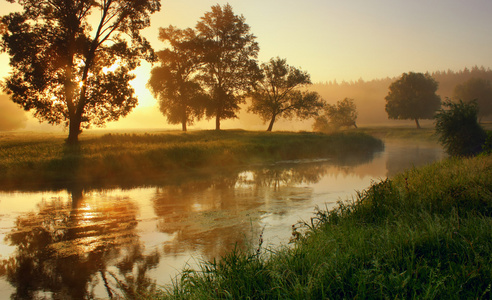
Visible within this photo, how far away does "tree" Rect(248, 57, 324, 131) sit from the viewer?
1966 inches

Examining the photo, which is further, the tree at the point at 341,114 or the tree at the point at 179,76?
the tree at the point at 341,114

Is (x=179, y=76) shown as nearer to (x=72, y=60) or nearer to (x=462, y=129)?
(x=72, y=60)

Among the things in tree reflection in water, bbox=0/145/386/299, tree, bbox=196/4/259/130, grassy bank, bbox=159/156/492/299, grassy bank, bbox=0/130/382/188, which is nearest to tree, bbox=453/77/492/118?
tree, bbox=196/4/259/130

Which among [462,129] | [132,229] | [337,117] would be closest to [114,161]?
[132,229]

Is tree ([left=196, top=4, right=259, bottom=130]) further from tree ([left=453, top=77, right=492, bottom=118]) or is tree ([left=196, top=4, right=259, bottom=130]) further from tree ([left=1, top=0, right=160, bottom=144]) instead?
tree ([left=453, top=77, right=492, bottom=118])

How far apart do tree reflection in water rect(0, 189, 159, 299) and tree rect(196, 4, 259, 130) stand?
103 ft

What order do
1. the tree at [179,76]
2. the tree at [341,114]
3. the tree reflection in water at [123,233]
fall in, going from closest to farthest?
the tree reflection in water at [123,233] → the tree at [179,76] → the tree at [341,114]

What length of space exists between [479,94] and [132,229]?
331 ft

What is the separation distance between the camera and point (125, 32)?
942 inches

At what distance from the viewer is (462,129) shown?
24.2 meters

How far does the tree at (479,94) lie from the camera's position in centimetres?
8412

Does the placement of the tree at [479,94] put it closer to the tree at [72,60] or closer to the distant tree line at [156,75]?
the distant tree line at [156,75]

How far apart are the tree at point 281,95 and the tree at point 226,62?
23.1 ft

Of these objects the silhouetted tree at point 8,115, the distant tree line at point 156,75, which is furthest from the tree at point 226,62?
the silhouetted tree at point 8,115
